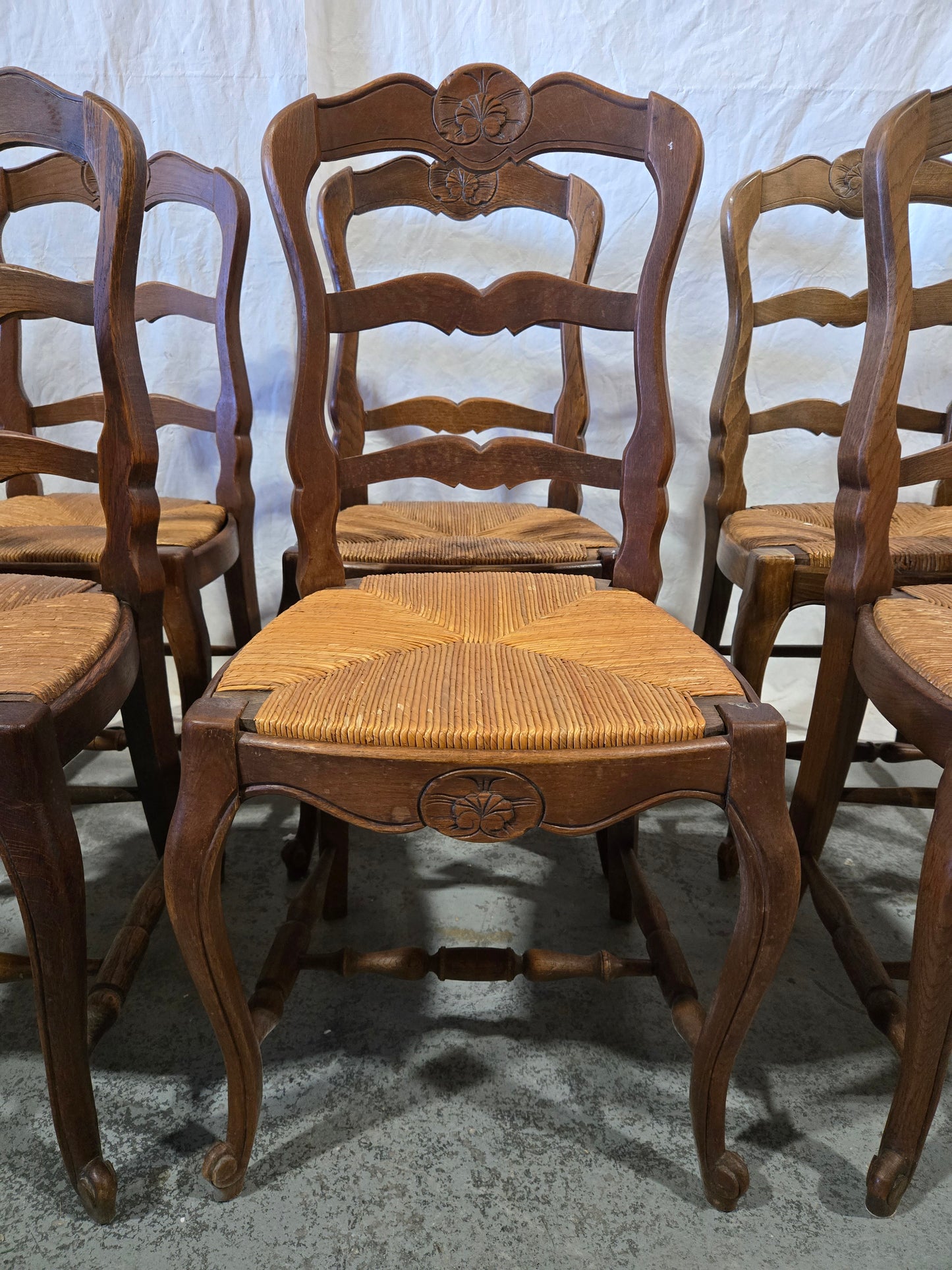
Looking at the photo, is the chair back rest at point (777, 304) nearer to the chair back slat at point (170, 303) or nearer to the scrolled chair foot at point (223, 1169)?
the chair back slat at point (170, 303)

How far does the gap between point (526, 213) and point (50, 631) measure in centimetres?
134

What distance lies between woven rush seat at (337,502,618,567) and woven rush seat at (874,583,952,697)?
1.50 ft

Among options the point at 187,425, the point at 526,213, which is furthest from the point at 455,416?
the point at 526,213

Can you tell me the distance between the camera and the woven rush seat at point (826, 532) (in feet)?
3.84

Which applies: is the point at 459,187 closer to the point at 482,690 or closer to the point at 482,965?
the point at 482,690

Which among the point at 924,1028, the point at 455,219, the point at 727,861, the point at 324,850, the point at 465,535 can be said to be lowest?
the point at 727,861

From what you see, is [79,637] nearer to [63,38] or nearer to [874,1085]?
[874,1085]

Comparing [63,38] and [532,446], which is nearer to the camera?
[532,446]

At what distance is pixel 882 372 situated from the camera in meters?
0.89

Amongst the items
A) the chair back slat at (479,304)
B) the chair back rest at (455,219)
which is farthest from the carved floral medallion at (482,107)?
the chair back rest at (455,219)

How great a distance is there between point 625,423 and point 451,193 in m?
0.87

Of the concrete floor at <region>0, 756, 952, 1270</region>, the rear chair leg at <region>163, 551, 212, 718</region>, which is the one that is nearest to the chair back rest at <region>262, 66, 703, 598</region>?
the rear chair leg at <region>163, 551, 212, 718</region>

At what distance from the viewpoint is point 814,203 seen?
147 centimetres

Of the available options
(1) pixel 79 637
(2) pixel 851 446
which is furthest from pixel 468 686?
(2) pixel 851 446
